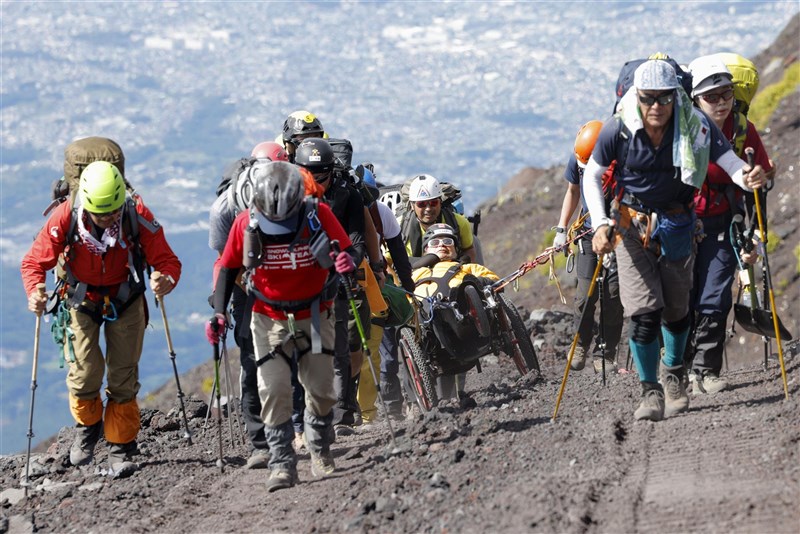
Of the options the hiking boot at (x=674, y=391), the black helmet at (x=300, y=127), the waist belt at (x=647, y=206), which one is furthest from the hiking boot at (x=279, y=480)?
the black helmet at (x=300, y=127)

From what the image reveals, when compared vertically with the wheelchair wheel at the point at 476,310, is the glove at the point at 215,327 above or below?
below

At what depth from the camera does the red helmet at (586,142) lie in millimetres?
10797

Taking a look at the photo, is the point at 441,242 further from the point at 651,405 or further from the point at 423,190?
the point at 651,405

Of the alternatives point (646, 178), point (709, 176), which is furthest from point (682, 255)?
point (709, 176)

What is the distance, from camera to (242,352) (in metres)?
9.08

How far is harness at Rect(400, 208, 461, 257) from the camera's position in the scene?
40.9 feet

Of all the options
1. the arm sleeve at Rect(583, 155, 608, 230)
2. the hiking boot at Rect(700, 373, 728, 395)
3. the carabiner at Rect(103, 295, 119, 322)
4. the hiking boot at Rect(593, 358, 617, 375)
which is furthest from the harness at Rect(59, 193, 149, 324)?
the hiking boot at Rect(593, 358, 617, 375)

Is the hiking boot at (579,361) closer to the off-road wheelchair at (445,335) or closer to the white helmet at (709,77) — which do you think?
the off-road wheelchair at (445,335)

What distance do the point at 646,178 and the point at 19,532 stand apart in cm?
539

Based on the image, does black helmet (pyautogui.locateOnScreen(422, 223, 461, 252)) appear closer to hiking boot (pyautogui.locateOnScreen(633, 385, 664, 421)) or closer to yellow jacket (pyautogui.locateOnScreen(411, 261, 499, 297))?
yellow jacket (pyautogui.locateOnScreen(411, 261, 499, 297))

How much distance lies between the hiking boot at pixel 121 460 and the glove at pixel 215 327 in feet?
7.44

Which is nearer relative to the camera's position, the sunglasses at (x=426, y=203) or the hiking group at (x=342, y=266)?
the hiking group at (x=342, y=266)

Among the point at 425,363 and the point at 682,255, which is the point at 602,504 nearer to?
the point at 682,255

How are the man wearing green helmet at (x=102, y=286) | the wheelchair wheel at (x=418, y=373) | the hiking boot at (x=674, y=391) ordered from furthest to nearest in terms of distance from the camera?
the wheelchair wheel at (x=418, y=373) < the man wearing green helmet at (x=102, y=286) < the hiking boot at (x=674, y=391)
